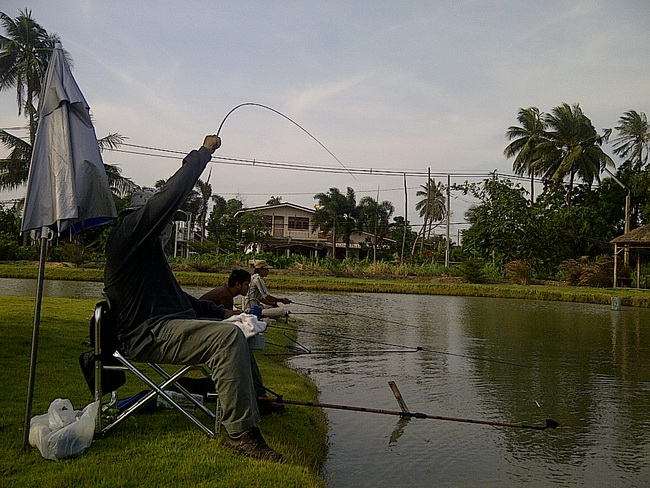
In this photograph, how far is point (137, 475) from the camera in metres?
3.58

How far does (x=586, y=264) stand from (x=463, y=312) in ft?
52.0

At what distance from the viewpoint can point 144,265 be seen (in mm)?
4102

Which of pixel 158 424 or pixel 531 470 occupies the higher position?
pixel 158 424

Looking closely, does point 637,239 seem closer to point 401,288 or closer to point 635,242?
point 635,242

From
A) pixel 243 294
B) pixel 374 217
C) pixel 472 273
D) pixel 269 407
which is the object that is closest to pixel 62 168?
pixel 269 407

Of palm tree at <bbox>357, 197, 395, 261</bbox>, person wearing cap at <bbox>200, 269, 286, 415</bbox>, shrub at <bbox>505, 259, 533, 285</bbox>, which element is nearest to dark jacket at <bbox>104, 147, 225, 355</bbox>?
person wearing cap at <bbox>200, 269, 286, 415</bbox>

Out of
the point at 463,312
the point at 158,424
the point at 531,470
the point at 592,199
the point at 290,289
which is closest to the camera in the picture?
the point at 158,424

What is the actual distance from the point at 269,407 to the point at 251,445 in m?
1.26

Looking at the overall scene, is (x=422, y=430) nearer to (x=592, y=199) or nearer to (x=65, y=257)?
(x=65, y=257)

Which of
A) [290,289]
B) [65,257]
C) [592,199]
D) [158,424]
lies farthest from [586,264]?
[158,424]

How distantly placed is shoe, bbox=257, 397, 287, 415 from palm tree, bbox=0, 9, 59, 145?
60.8 feet

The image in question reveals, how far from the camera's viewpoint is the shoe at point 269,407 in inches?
200

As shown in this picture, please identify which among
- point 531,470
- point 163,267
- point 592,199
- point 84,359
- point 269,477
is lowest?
point 531,470

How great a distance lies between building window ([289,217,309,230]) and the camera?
5478 centimetres
